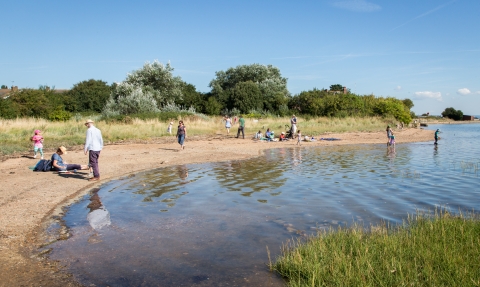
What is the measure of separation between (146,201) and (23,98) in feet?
126

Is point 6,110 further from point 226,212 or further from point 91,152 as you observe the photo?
point 226,212

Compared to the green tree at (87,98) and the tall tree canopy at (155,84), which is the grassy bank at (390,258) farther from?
the green tree at (87,98)

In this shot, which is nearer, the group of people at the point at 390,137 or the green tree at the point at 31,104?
the group of people at the point at 390,137

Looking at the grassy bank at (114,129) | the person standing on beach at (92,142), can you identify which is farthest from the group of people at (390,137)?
the person standing on beach at (92,142)

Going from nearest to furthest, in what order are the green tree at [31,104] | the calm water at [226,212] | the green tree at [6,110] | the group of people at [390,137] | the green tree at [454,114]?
the calm water at [226,212]
the group of people at [390,137]
the green tree at [6,110]
the green tree at [31,104]
the green tree at [454,114]

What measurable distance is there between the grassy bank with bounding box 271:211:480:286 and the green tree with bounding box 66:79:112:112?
196ft

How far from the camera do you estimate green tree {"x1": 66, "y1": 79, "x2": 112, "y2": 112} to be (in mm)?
61594

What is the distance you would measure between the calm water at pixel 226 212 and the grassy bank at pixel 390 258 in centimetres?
53

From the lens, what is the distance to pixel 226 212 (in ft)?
30.2

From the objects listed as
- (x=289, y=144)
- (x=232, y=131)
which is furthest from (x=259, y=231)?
(x=232, y=131)

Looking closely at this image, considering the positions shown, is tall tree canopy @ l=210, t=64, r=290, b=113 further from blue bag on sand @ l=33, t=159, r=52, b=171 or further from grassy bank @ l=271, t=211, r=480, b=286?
grassy bank @ l=271, t=211, r=480, b=286

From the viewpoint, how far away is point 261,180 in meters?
13.7

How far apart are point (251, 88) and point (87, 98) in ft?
87.6

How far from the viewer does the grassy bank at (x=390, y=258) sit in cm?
479
